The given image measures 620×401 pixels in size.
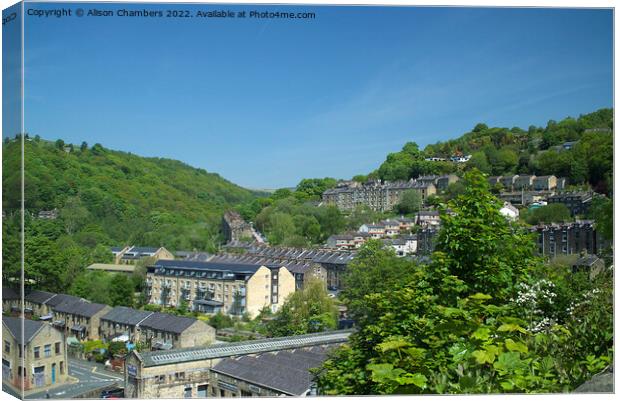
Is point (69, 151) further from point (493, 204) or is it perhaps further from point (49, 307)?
point (493, 204)

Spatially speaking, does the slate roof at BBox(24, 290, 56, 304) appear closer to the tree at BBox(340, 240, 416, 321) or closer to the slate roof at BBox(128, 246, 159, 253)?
the slate roof at BBox(128, 246, 159, 253)

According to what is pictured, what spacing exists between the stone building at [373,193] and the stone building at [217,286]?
1.18 metres

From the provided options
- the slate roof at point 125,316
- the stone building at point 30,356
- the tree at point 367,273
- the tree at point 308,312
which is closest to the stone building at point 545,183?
the tree at point 367,273

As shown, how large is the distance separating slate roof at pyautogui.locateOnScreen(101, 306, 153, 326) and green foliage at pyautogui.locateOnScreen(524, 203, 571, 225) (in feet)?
12.7

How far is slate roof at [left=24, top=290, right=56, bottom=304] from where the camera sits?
525 centimetres

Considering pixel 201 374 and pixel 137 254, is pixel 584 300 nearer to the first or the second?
pixel 201 374

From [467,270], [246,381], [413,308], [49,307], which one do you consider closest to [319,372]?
[246,381]

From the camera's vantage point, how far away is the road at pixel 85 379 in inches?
205

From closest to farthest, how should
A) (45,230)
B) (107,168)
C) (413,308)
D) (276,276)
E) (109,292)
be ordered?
(413,308), (45,230), (107,168), (109,292), (276,276)

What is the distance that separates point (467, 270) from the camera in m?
4.95

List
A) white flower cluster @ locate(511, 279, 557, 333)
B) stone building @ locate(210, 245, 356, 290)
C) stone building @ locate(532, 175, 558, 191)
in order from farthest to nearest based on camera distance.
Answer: stone building @ locate(210, 245, 356, 290)
stone building @ locate(532, 175, 558, 191)
white flower cluster @ locate(511, 279, 557, 333)

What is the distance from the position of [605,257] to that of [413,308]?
1.73 meters

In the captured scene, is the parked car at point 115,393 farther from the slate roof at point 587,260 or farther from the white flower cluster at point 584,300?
the slate roof at point 587,260

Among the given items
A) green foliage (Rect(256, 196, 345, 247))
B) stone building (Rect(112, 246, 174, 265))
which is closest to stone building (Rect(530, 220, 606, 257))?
green foliage (Rect(256, 196, 345, 247))
